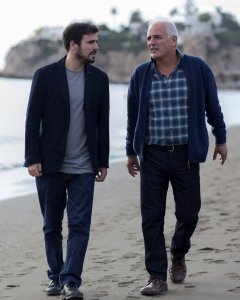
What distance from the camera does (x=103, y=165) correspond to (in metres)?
5.52

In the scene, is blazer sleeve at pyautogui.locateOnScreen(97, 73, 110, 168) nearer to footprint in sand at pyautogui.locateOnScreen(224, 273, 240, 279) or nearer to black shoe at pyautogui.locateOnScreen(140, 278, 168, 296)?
black shoe at pyautogui.locateOnScreen(140, 278, 168, 296)

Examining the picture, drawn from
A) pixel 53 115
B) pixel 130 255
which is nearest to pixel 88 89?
pixel 53 115

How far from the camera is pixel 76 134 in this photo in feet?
17.8

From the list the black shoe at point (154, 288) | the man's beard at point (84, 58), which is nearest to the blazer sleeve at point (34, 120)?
the man's beard at point (84, 58)

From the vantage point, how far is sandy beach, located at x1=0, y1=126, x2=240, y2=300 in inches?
219

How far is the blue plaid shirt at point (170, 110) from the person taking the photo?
18.1ft

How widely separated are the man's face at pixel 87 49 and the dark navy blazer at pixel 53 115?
7 centimetres

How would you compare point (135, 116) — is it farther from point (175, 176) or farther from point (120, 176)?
point (120, 176)

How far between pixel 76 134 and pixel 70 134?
39 millimetres

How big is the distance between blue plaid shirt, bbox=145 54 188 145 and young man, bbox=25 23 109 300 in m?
0.36

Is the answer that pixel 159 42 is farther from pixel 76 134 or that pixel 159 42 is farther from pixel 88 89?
pixel 76 134

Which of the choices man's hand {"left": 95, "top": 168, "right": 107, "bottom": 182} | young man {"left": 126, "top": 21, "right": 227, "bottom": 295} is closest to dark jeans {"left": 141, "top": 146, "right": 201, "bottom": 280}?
young man {"left": 126, "top": 21, "right": 227, "bottom": 295}

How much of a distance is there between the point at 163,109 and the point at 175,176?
1.49ft

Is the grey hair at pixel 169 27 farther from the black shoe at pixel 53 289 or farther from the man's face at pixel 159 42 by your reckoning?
the black shoe at pixel 53 289
